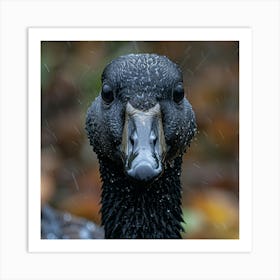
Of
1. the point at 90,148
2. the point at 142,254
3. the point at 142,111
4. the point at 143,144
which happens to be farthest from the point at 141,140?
the point at 90,148

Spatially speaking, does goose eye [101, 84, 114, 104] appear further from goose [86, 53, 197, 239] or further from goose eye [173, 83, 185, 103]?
goose eye [173, 83, 185, 103]

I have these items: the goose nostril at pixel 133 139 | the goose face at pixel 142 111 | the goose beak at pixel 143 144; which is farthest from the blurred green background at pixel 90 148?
the goose nostril at pixel 133 139

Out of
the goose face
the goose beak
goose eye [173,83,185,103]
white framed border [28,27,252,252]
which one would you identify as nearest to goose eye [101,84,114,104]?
the goose face

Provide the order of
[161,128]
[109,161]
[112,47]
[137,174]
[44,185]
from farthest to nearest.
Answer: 1. [44,185]
2. [112,47]
3. [109,161]
4. [161,128]
5. [137,174]

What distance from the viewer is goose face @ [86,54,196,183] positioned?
5059 millimetres

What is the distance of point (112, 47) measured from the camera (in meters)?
6.72

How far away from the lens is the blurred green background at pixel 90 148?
741cm

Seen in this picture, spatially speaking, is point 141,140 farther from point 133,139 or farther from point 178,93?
point 178,93

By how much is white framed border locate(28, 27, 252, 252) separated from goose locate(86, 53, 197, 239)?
0.11m
